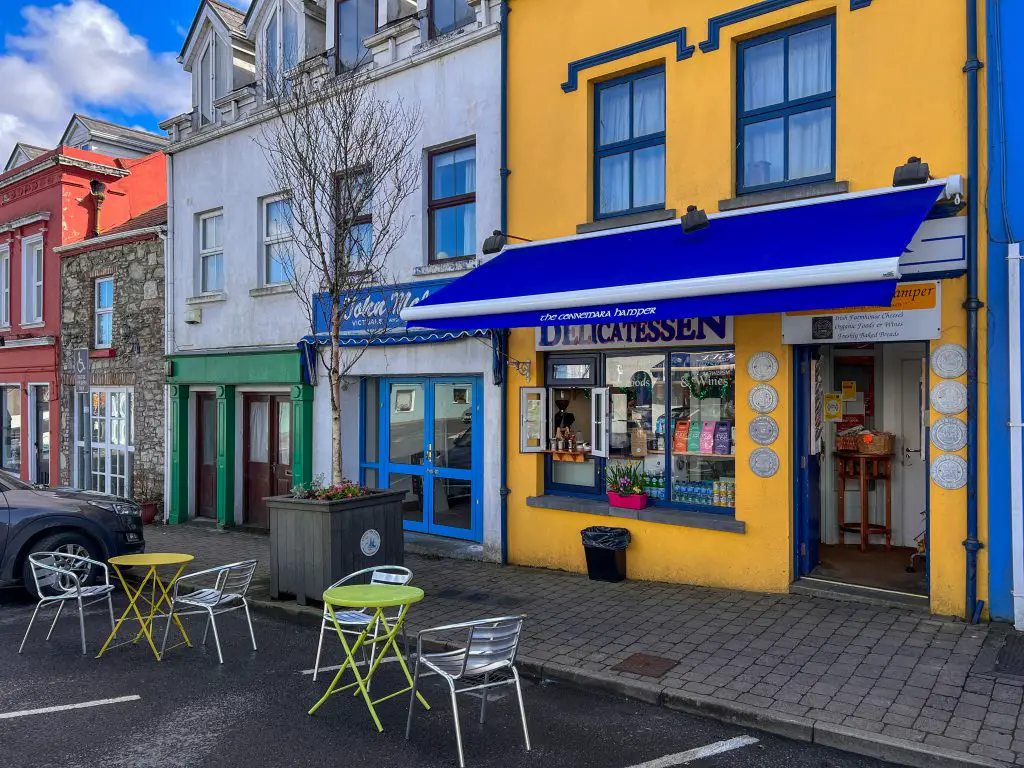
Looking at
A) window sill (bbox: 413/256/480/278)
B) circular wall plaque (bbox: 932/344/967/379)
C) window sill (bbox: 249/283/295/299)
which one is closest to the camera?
circular wall plaque (bbox: 932/344/967/379)

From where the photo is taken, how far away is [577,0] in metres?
9.05

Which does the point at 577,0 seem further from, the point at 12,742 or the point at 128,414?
the point at 128,414

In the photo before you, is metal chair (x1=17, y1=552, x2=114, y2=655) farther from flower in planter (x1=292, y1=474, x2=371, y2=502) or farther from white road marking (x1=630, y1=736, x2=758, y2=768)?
white road marking (x1=630, y1=736, x2=758, y2=768)

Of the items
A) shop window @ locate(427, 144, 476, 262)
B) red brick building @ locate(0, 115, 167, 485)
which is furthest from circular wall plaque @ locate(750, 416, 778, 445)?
red brick building @ locate(0, 115, 167, 485)

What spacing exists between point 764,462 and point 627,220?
2.93 m

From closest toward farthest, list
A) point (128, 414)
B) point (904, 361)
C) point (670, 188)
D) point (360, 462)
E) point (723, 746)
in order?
point (723, 746) < point (670, 188) < point (904, 361) < point (360, 462) < point (128, 414)

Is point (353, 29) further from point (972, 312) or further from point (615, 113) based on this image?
point (972, 312)

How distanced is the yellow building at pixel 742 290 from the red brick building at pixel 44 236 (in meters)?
12.1

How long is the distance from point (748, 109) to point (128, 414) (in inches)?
498

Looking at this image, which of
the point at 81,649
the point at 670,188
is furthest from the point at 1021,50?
the point at 81,649

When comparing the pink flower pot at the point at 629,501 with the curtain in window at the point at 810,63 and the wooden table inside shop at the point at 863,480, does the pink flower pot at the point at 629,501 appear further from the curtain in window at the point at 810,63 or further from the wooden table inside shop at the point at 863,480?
the curtain in window at the point at 810,63

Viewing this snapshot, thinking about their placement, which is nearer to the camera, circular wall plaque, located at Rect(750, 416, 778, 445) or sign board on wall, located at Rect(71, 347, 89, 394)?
circular wall plaque, located at Rect(750, 416, 778, 445)

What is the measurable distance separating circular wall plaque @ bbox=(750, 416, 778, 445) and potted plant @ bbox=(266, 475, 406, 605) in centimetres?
369

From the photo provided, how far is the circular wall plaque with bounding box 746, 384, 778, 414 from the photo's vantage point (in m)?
7.57
